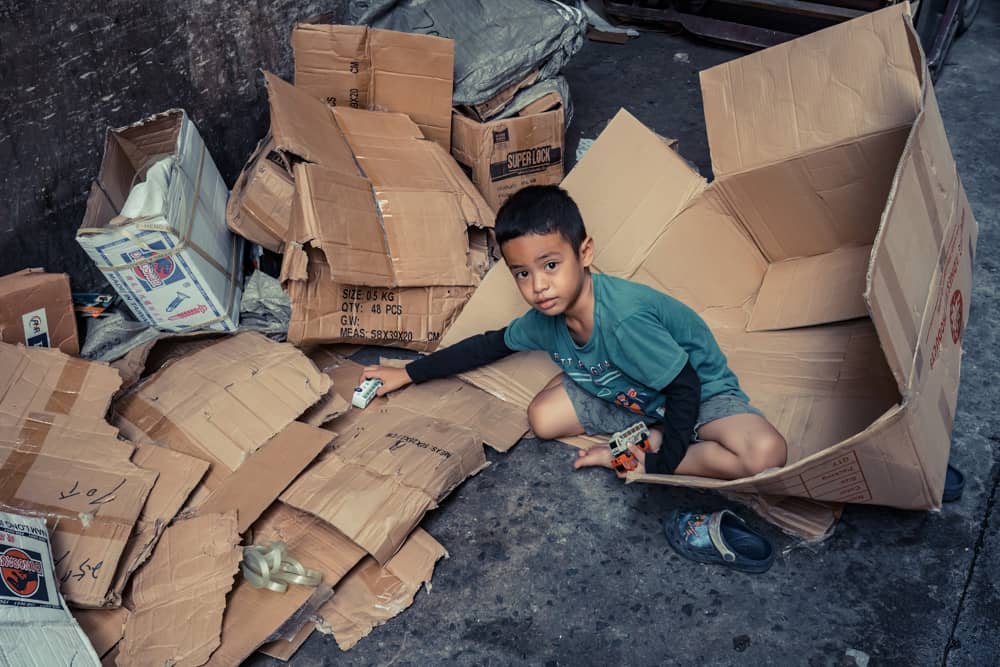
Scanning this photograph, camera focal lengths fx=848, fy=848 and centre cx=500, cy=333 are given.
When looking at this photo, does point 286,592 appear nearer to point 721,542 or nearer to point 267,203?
point 721,542

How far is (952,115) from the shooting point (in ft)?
11.4

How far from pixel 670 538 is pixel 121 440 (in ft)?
4.35

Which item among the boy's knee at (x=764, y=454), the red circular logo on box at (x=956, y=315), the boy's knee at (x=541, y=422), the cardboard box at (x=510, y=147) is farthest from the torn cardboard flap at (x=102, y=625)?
the red circular logo on box at (x=956, y=315)

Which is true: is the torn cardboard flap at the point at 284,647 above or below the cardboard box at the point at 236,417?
below

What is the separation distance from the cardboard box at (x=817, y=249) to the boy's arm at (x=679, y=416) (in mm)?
165

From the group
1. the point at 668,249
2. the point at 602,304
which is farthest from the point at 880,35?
the point at 602,304

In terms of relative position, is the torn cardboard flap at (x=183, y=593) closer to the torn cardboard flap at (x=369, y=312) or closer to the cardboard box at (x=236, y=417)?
the cardboard box at (x=236, y=417)

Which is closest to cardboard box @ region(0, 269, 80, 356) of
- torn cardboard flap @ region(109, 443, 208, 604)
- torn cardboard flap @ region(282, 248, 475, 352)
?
torn cardboard flap @ region(109, 443, 208, 604)

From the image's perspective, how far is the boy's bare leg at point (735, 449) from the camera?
74.8 inches

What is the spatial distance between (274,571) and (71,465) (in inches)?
21.8

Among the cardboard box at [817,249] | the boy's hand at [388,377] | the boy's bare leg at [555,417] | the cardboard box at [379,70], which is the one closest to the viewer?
the cardboard box at [817,249]

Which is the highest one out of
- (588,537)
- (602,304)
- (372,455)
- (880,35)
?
(880,35)

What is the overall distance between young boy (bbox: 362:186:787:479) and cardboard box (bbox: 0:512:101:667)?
113 centimetres

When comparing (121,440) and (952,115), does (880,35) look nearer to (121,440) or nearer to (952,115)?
(952,115)
